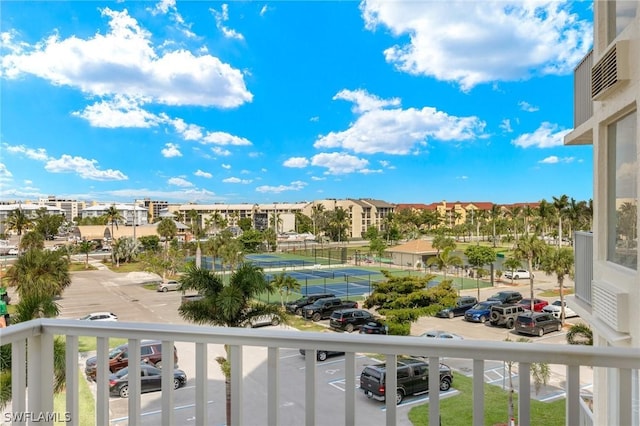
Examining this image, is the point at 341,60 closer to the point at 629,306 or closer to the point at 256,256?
the point at 256,256

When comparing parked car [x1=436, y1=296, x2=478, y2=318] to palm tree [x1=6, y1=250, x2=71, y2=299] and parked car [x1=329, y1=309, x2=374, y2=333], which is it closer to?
parked car [x1=329, y1=309, x2=374, y2=333]

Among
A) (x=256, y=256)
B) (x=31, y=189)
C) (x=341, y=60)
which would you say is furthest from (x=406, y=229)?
(x=31, y=189)

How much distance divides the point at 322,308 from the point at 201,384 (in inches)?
385

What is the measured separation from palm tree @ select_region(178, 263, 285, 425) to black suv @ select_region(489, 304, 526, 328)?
652 centimetres

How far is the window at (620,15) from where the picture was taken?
5.34 ft

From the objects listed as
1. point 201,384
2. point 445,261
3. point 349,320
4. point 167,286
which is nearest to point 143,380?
point 201,384

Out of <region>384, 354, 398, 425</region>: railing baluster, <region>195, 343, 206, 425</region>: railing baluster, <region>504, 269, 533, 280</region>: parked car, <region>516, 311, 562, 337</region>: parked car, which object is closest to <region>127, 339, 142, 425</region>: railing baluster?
<region>195, 343, 206, 425</region>: railing baluster

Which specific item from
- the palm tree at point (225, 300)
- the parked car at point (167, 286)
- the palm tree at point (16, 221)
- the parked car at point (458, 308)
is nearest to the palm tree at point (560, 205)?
the parked car at point (458, 308)

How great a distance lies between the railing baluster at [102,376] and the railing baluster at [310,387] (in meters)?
0.49

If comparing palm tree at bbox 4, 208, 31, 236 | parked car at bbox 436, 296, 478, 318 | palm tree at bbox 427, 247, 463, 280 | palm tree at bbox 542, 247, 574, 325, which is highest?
palm tree at bbox 4, 208, 31, 236

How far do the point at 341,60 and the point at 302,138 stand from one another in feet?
30.4

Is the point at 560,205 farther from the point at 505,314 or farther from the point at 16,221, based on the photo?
the point at 16,221

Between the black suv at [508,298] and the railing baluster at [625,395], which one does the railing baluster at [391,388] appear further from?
the black suv at [508,298]

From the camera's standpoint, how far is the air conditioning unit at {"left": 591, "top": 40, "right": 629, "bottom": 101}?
1.57 metres
